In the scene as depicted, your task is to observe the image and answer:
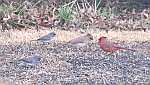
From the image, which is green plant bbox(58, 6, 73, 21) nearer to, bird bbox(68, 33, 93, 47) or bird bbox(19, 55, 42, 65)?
bird bbox(68, 33, 93, 47)

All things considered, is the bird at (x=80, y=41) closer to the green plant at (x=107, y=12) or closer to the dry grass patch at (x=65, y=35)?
the dry grass patch at (x=65, y=35)

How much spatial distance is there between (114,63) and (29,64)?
1486mm

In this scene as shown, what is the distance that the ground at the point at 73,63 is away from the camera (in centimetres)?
877

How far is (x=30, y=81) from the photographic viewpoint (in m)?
8.78

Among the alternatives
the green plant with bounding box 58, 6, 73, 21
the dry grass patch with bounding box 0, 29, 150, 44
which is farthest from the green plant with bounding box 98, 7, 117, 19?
the dry grass patch with bounding box 0, 29, 150, 44

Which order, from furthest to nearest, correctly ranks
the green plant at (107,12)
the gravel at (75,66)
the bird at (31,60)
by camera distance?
the green plant at (107,12) → the bird at (31,60) → the gravel at (75,66)

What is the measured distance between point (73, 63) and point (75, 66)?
23 centimetres

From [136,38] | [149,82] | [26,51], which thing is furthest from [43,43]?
[149,82]

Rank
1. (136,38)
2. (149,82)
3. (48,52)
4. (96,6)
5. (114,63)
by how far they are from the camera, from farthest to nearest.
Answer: (96,6)
(136,38)
(48,52)
(114,63)
(149,82)

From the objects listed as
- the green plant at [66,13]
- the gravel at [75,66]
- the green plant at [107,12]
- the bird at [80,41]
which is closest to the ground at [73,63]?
the gravel at [75,66]

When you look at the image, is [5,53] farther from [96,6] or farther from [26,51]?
[96,6]

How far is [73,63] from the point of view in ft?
33.0

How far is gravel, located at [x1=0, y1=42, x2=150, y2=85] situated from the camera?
875cm

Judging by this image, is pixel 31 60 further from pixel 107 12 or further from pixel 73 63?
pixel 107 12
